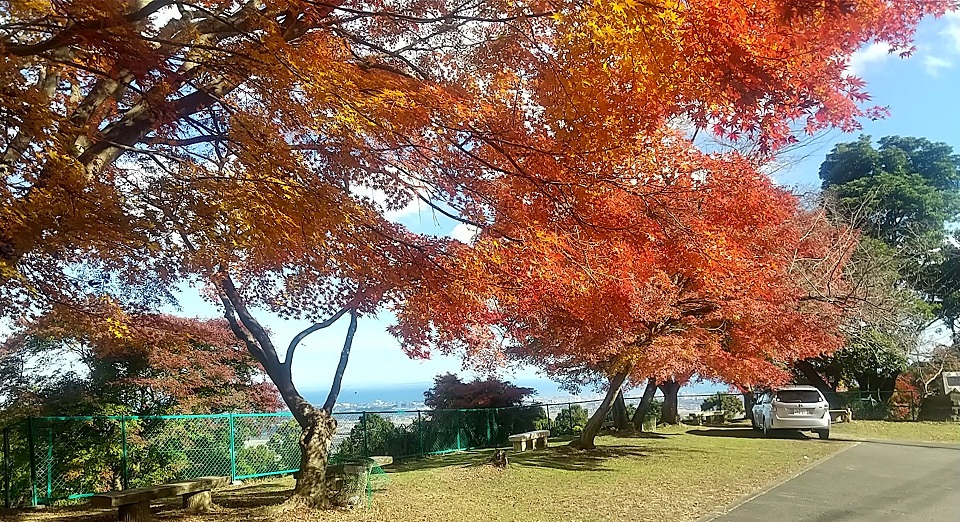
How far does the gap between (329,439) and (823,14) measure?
7713 mm

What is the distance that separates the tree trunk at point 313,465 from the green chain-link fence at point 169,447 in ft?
12.3

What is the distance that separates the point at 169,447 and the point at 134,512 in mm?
4047

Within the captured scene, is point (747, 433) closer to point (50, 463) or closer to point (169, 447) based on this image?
point (169, 447)

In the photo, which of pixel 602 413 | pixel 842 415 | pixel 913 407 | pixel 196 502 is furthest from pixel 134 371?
pixel 913 407

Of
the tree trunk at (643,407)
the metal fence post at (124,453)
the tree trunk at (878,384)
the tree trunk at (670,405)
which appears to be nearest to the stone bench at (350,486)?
the metal fence post at (124,453)

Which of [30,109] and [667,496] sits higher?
[30,109]

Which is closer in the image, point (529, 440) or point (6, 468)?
point (6, 468)

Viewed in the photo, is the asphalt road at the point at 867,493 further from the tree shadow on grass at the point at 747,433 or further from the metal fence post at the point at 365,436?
the metal fence post at the point at 365,436

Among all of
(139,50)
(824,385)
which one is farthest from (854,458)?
(824,385)

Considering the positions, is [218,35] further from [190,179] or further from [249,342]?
[249,342]

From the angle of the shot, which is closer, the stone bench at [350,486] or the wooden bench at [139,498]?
the wooden bench at [139,498]

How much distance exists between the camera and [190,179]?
6.07 metres

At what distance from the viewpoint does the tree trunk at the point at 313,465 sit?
28.6 ft

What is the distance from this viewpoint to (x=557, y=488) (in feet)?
33.0
